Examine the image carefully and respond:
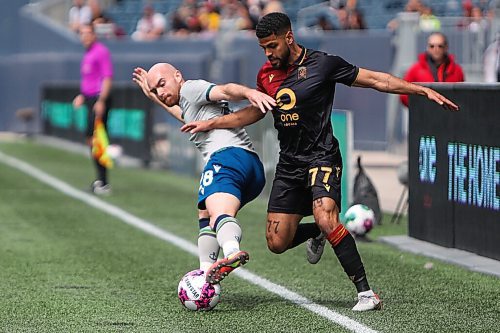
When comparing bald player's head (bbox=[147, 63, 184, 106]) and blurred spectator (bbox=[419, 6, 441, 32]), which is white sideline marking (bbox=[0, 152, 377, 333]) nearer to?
bald player's head (bbox=[147, 63, 184, 106])

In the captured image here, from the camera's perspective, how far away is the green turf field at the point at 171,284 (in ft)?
24.3

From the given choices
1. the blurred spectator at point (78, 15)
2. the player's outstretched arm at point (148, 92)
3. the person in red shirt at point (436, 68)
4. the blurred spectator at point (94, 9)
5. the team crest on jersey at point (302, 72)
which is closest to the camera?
the team crest on jersey at point (302, 72)

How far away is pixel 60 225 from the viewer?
42.6 feet

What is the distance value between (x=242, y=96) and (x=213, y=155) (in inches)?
22.5

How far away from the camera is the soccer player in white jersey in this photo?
7.85m

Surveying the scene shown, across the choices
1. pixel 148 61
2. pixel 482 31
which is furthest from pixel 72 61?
pixel 482 31

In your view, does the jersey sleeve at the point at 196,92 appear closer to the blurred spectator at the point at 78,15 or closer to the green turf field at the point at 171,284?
the green turf field at the point at 171,284

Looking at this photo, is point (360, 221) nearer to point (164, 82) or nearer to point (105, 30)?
point (164, 82)

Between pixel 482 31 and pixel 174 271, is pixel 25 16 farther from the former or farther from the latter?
pixel 174 271

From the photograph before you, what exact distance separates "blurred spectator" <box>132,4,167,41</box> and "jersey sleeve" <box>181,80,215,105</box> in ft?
75.1

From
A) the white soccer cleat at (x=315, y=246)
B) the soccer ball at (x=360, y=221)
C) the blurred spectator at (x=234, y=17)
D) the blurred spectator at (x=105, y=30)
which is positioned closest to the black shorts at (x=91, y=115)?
the soccer ball at (x=360, y=221)

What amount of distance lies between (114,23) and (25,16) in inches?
107

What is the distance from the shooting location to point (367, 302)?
771cm

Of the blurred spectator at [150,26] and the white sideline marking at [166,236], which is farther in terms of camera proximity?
the blurred spectator at [150,26]
